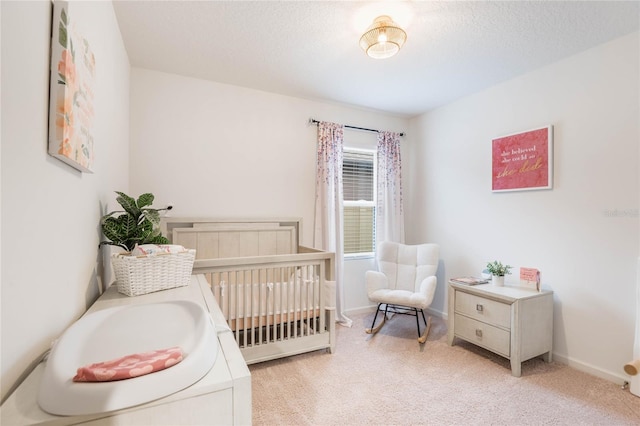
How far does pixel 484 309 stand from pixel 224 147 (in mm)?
2663

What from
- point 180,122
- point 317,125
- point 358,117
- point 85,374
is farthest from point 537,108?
point 85,374

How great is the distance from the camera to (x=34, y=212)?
2.69 ft

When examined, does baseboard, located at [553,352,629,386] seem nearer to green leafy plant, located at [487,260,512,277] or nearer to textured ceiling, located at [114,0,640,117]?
green leafy plant, located at [487,260,512,277]

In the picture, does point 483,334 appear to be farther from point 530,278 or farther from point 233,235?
point 233,235

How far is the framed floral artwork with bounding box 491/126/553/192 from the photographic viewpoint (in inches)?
99.9

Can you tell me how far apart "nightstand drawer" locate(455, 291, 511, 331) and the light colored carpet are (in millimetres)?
322

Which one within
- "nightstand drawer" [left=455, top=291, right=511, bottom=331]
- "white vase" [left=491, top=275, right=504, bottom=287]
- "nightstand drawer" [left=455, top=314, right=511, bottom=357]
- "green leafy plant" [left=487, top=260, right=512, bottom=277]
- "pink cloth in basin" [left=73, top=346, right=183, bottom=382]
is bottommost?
"nightstand drawer" [left=455, top=314, right=511, bottom=357]

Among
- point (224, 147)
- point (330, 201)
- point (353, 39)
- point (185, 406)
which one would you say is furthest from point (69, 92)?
point (330, 201)

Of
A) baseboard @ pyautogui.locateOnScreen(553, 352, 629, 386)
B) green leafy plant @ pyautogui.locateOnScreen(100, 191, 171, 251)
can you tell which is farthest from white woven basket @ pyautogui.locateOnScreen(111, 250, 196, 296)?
baseboard @ pyautogui.locateOnScreen(553, 352, 629, 386)

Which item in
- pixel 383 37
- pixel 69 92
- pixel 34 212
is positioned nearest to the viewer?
pixel 34 212

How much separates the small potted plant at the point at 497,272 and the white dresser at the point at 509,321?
5 cm

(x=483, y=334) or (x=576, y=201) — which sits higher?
(x=576, y=201)

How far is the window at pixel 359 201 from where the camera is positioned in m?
3.67

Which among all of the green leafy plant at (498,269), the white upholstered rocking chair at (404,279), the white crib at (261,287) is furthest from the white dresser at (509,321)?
the white crib at (261,287)
